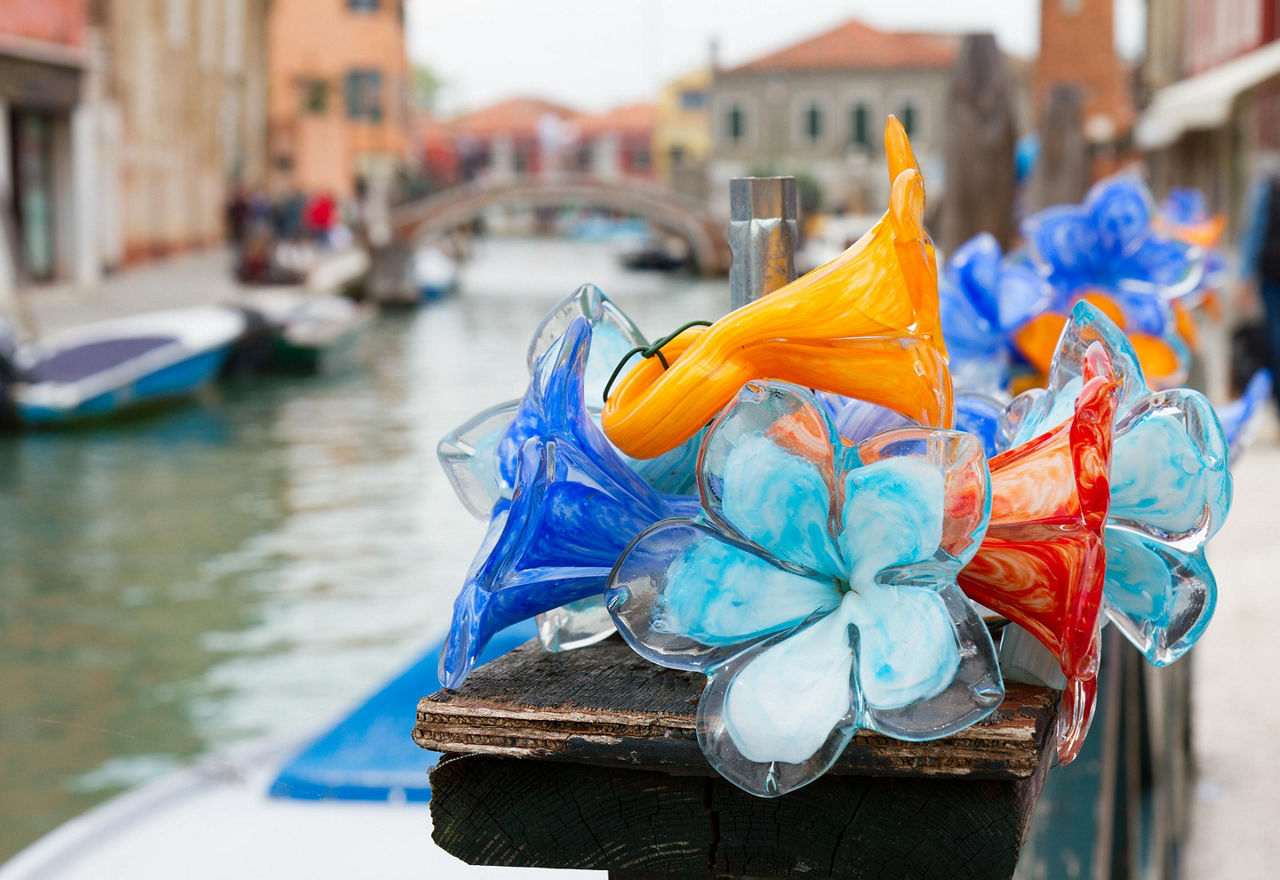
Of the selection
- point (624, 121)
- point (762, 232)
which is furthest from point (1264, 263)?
point (624, 121)

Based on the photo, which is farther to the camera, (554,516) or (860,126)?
(860,126)

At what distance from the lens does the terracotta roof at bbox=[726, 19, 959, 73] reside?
4975 centimetres

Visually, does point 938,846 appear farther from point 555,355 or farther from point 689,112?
point 689,112

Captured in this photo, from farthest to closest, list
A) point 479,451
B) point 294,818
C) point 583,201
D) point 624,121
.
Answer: point 624,121, point 583,201, point 294,818, point 479,451

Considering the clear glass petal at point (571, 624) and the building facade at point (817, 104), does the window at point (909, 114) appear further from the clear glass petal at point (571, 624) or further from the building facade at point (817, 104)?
the clear glass petal at point (571, 624)

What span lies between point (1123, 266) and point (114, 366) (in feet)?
30.2

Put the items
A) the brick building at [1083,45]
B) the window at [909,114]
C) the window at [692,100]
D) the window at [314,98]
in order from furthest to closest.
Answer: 1. the window at [692,100]
2. the window at [909,114]
3. the window at [314,98]
4. the brick building at [1083,45]

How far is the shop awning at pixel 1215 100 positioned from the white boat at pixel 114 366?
857 cm

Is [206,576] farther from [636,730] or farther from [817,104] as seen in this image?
[817,104]

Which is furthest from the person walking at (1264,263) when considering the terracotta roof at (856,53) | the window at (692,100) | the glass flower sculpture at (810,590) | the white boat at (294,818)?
the window at (692,100)

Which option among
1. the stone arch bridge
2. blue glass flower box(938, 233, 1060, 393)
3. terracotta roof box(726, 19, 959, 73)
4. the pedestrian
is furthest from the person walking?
terracotta roof box(726, 19, 959, 73)

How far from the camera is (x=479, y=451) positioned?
0.94 m

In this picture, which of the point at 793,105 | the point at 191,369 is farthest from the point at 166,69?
the point at 793,105

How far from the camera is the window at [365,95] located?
39.0 m
